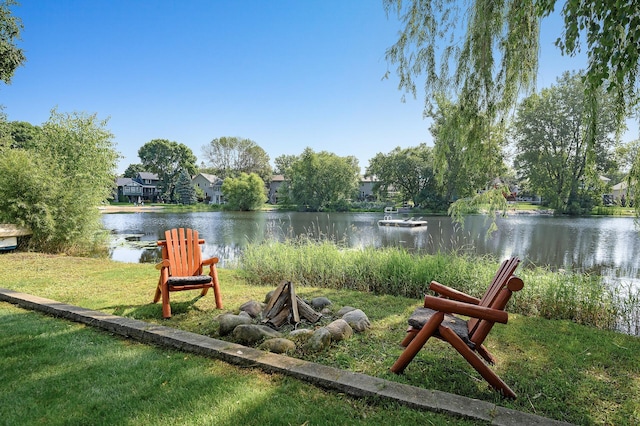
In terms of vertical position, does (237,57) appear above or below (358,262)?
above

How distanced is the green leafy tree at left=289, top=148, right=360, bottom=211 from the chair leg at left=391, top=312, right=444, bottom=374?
42352mm

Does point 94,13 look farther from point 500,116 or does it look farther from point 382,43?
point 500,116

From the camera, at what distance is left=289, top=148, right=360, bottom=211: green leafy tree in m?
45.2

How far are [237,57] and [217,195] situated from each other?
4774 centimetres

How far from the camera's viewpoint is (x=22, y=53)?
10867 mm

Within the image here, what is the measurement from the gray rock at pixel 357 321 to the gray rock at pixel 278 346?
78 centimetres

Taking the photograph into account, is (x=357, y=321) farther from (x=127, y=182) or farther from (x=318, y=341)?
(x=127, y=182)

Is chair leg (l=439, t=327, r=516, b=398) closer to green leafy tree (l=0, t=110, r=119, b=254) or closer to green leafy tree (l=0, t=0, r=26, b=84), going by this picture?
green leafy tree (l=0, t=110, r=119, b=254)

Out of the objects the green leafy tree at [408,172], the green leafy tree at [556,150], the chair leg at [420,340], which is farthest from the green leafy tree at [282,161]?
the chair leg at [420,340]

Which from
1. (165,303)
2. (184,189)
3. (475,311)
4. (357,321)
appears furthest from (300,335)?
(184,189)

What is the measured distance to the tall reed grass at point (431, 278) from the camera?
448 centimetres

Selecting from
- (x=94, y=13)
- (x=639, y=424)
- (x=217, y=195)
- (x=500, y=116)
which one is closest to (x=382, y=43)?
(x=500, y=116)

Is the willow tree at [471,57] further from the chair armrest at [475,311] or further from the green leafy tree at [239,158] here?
the green leafy tree at [239,158]

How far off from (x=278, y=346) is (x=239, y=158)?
206 feet
